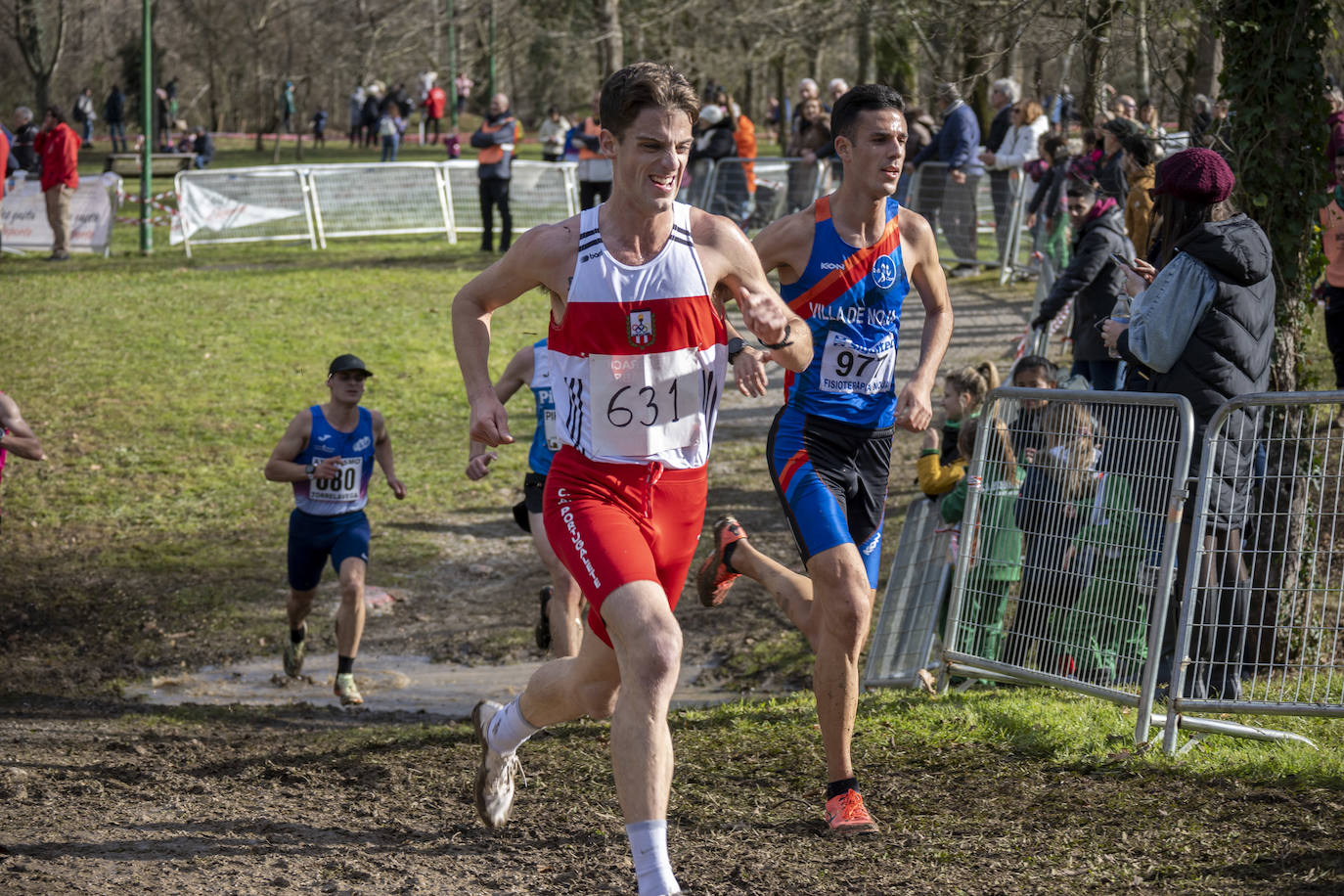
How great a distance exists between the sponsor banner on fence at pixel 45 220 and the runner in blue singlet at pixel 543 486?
16327mm

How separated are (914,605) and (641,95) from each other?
4148 mm

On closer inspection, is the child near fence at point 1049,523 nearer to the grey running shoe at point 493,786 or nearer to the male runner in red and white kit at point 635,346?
the male runner in red and white kit at point 635,346

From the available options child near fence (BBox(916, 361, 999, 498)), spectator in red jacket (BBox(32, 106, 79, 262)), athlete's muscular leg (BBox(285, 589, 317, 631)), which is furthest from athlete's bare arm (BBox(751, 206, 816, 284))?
spectator in red jacket (BBox(32, 106, 79, 262))

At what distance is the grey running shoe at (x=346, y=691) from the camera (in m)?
7.69

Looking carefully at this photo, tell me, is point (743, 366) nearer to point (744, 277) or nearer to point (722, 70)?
point (744, 277)

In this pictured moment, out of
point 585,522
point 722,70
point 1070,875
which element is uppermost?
point 722,70

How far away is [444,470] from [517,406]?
174 centimetres

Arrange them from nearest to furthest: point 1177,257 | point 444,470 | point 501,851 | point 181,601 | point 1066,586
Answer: point 501,851
point 1177,257
point 1066,586
point 181,601
point 444,470

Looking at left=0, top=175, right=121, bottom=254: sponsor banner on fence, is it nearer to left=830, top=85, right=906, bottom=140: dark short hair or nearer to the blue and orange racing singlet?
left=830, top=85, right=906, bottom=140: dark short hair

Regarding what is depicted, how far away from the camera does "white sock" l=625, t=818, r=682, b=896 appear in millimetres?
3752

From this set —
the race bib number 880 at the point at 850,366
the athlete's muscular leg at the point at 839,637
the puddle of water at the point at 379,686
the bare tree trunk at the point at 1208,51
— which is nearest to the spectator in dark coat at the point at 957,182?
the bare tree trunk at the point at 1208,51

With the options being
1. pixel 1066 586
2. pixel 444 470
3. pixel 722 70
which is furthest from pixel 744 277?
pixel 722 70

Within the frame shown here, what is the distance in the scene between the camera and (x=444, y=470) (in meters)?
12.1

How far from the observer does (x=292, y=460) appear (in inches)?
321
